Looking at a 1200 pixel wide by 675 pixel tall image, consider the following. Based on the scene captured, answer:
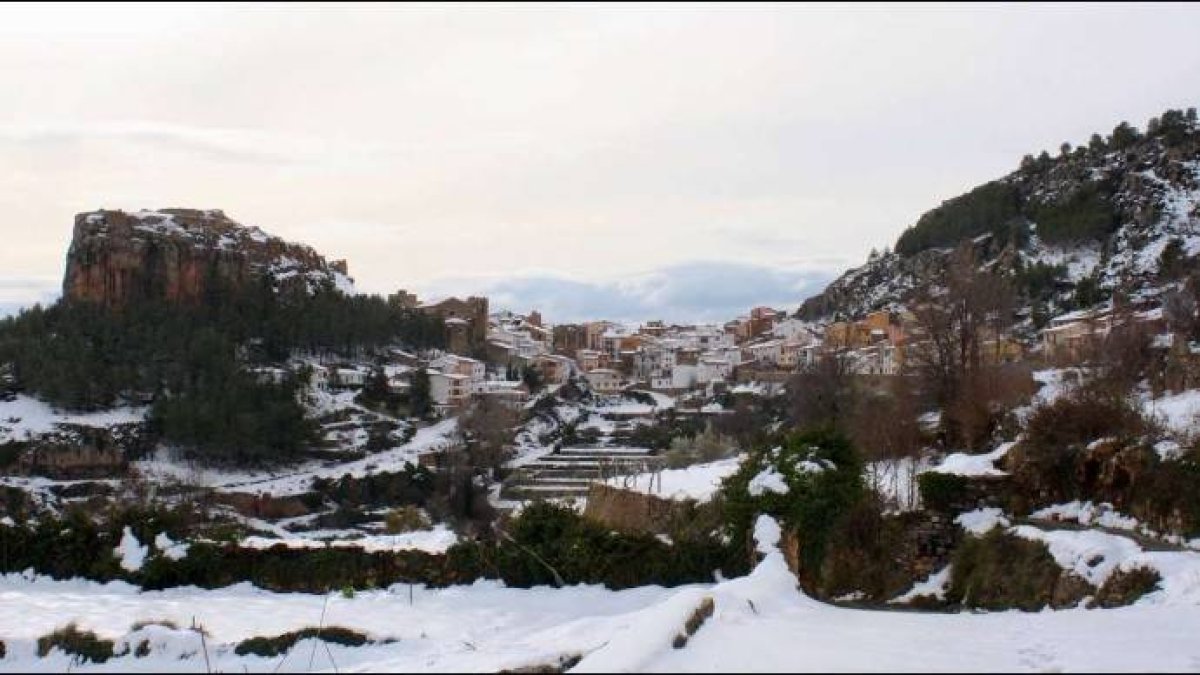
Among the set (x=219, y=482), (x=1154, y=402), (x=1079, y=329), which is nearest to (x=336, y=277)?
(x=219, y=482)

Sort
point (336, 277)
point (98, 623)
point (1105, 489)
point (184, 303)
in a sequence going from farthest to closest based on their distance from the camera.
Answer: point (336, 277) → point (184, 303) → point (1105, 489) → point (98, 623)

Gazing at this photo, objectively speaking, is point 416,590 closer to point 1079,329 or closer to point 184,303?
point 1079,329

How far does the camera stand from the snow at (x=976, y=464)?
15094 mm

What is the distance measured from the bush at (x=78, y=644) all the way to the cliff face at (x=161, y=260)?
66.3m

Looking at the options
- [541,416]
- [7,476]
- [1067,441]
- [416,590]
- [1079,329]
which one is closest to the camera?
[416,590]

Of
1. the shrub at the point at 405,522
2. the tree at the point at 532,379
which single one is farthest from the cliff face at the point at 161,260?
the shrub at the point at 405,522

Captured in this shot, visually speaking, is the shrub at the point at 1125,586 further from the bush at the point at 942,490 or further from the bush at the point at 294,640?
the bush at the point at 294,640

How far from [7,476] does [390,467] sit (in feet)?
59.7

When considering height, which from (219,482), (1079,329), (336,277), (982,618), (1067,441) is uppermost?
(336,277)

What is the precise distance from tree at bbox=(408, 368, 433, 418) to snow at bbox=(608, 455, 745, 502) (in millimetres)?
38074

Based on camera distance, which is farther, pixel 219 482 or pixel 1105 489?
pixel 219 482

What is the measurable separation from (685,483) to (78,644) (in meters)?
13.9

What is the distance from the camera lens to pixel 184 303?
6994 centimetres

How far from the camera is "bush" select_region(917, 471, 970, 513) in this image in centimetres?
1462
